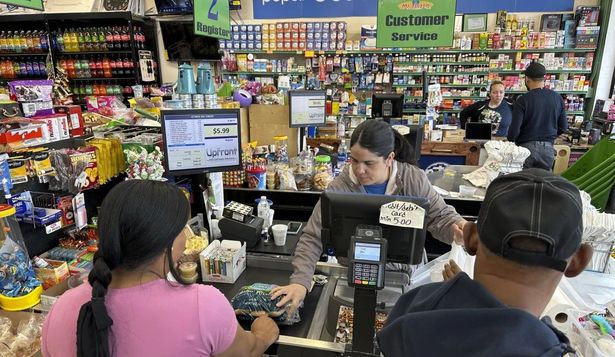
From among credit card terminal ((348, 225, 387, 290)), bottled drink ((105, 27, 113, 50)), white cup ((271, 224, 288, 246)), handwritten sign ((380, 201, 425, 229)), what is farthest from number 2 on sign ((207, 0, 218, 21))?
bottled drink ((105, 27, 113, 50))

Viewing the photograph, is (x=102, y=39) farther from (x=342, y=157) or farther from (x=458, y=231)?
(x=458, y=231)

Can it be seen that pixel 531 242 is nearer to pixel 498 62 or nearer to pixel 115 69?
pixel 498 62

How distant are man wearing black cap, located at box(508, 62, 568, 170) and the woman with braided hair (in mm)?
4690

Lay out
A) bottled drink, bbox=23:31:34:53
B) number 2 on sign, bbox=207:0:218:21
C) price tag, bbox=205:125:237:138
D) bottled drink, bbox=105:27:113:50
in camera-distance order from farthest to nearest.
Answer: bottled drink, bbox=23:31:34:53
bottled drink, bbox=105:27:113:50
number 2 on sign, bbox=207:0:218:21
price tag, bbox=205:125:237:138

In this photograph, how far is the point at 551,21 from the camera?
679 cm

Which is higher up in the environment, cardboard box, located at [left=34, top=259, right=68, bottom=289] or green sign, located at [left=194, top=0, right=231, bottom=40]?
green sign, located at [left=194, top=0, right=231, bottom=40]

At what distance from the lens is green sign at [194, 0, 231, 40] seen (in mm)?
3564

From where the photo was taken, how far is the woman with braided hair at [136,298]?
97cm

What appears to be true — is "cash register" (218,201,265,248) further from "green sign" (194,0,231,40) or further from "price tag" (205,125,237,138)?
"green sign" (194,0,231,40)

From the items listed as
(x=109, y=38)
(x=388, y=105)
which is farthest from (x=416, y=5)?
(x=109, y=38)

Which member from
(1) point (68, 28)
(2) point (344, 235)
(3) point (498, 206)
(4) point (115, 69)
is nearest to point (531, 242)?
(3) point (498, 206)

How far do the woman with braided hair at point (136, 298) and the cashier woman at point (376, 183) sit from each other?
71 centimetres

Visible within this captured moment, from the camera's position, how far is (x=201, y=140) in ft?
8.02

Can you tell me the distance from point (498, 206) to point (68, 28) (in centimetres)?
900
